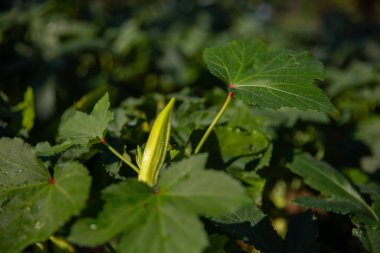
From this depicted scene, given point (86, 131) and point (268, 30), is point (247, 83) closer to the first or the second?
point (86, 131)

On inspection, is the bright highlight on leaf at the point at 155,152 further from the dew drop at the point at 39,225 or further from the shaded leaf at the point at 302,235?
the shaded leaf at the point at 302,235

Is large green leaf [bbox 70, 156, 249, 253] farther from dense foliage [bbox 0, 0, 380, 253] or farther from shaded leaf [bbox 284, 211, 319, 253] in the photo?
shaded leaf [bbox 284, 211, 319, 253]

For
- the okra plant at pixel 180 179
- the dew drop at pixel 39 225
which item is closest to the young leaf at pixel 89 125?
the okra plant at pixel 180 179

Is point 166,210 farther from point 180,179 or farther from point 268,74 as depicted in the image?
point 268,74

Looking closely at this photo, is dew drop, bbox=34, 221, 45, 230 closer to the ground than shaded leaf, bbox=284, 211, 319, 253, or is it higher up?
higher up

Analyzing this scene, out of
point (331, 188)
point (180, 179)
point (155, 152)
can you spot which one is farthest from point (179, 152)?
point (331, 188)

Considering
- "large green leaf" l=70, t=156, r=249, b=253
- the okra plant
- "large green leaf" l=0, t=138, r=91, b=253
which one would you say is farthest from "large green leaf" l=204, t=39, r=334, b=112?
"large green leaf" l=0, t=138, r=91, b=253

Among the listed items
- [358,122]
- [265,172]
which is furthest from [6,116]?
[358,122]

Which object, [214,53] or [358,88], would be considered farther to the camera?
[358,88]
